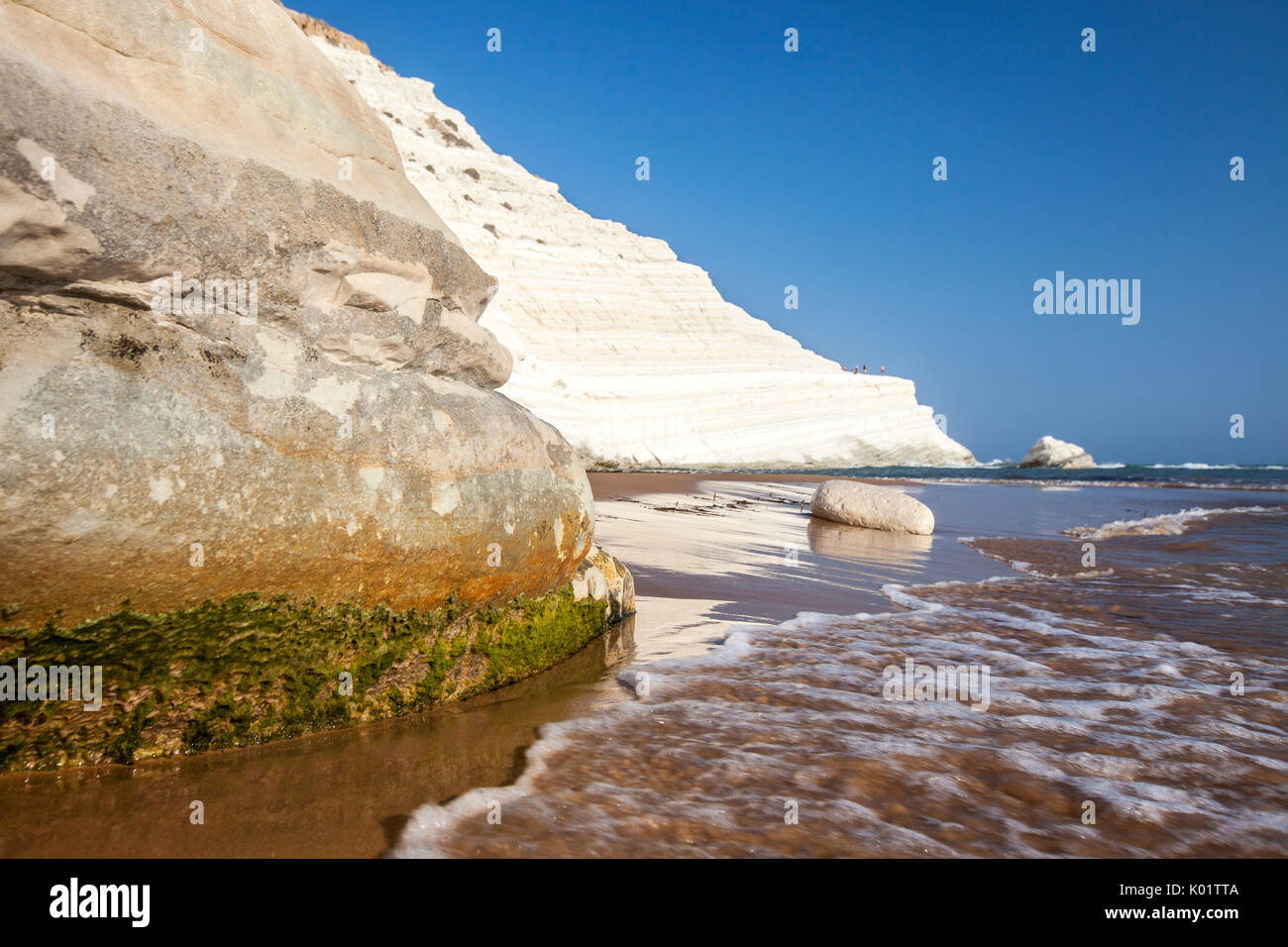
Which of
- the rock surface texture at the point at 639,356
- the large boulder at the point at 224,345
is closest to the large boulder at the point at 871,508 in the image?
the large boulder at the point at 224,345

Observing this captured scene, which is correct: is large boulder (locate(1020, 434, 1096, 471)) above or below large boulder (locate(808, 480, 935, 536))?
above

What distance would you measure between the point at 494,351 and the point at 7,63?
1939 mm

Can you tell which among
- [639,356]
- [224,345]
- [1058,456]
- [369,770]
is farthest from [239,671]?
[1058,456]

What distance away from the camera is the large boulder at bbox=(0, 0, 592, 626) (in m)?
2.05

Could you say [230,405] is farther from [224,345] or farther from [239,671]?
[239,671]

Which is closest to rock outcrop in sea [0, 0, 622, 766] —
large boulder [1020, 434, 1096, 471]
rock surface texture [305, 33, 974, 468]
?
rock surface texture [305, 33, 974, 468]

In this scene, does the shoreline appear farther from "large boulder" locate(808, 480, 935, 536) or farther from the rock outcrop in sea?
"large boulder" locate(808, 480, 935, 536)

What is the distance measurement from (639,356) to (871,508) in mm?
22592

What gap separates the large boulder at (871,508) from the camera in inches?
382

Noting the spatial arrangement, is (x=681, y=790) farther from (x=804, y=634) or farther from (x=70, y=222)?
(x=70, y=222)

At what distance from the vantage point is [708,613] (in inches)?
185

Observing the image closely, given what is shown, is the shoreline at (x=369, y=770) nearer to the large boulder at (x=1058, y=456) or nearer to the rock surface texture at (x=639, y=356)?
the rock surface texture at (x=639, y=356)

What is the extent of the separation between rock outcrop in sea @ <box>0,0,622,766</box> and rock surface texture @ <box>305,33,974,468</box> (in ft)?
71.7

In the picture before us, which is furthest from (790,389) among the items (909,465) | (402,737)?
(402,737)
